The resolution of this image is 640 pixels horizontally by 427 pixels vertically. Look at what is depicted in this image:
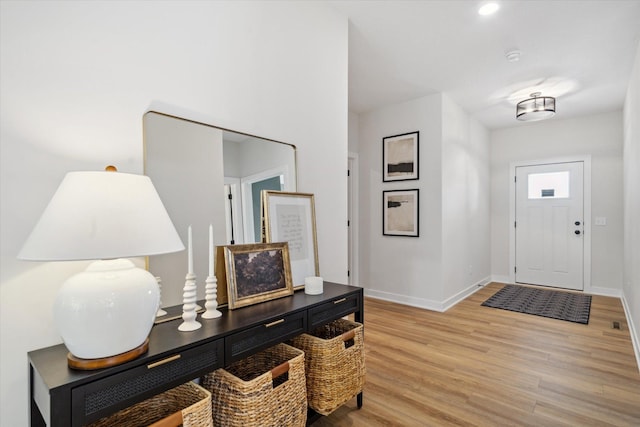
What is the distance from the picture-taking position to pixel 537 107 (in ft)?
12.4

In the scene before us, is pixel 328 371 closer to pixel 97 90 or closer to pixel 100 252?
pixel 100 252

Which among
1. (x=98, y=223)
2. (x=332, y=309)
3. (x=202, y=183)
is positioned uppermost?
(x=202, y=183)

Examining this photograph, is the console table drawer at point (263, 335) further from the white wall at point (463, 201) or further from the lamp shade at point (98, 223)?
the white wall at point (463, 201)

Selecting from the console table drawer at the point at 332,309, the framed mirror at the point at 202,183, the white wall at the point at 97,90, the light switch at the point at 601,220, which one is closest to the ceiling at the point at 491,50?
the white wall at the point at 97,90

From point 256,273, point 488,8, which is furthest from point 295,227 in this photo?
point 488,8

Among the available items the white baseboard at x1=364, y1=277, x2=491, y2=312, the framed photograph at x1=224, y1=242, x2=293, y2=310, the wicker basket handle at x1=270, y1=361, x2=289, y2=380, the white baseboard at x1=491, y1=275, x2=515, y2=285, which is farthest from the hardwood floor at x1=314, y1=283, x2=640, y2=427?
the white baseboard at x1=491, y1=275, x2=515, y2=285

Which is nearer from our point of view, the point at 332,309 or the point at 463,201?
the point at 332,309

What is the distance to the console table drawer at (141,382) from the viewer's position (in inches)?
37.0

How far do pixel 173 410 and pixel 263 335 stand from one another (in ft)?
1.55

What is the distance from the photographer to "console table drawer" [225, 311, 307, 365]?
132 centimetres

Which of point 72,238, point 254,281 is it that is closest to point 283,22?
point 254,281

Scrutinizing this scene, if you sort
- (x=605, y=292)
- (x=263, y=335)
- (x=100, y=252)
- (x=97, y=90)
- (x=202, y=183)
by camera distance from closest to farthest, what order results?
(x=100, y=252), (x=97, y=90), (x=263, y=335), (x=202, y=183), (x=605, y=292)

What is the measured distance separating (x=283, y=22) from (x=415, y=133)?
2.54 m

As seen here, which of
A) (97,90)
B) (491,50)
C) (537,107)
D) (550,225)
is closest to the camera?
(97,90)
